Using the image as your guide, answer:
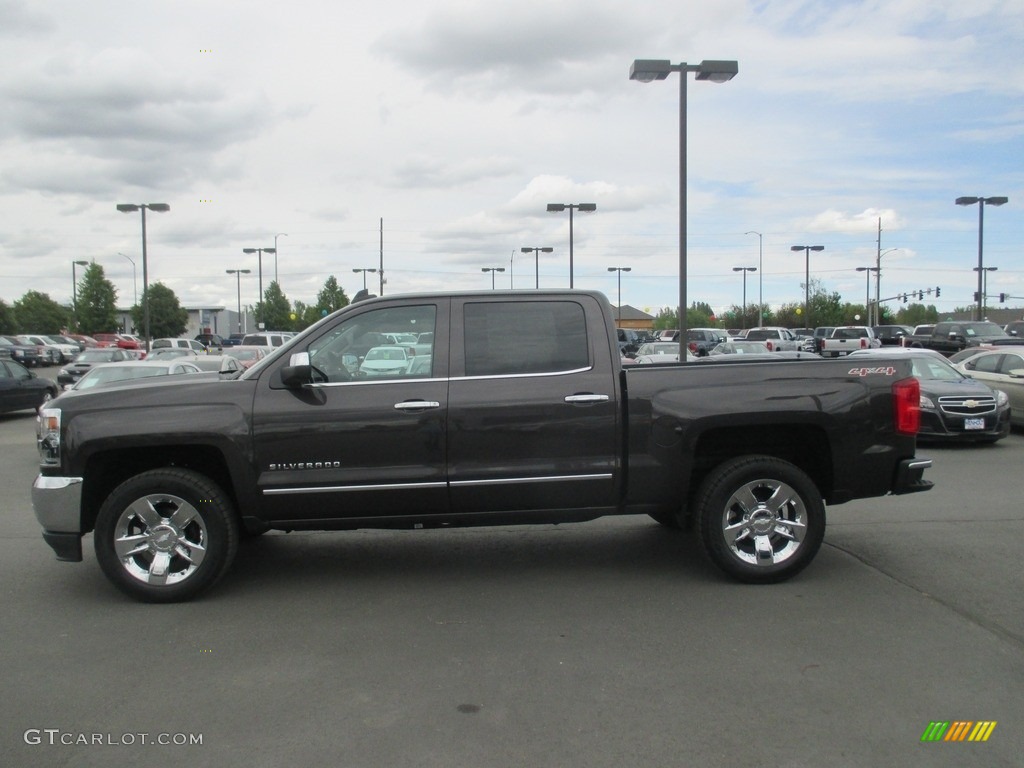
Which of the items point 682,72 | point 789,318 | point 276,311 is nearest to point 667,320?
point 789,318

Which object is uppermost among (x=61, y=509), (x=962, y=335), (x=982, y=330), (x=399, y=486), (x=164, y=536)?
(x=982, y=330)

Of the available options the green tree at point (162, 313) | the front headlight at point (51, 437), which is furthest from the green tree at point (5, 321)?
the front headlight at point (51, 437)

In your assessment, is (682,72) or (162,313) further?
(162,313)

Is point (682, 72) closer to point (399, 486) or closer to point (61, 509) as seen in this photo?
point (399, 486)

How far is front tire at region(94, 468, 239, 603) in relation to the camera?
5.65 m

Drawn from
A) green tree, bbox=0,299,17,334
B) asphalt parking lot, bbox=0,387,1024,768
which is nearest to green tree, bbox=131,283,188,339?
green tree, bbox=0,299,17,334

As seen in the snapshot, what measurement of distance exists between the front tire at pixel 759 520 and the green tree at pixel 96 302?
89.8 meters

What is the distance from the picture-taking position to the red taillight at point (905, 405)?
6074mm

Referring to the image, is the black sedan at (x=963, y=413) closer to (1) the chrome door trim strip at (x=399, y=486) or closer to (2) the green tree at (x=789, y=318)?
(1) the chrome door trim strip at (x=399, y=486)

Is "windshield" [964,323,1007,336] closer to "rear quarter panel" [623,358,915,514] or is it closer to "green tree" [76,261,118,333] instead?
"rear quarter panel" [623,358,915,514]

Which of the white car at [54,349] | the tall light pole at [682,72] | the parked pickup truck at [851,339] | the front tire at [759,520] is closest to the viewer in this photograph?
the front tire at [759,520]

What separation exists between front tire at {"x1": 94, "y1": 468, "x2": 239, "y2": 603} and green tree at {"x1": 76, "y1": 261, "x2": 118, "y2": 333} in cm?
8846

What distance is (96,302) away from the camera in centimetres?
8638

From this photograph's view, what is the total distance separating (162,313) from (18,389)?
78.3 m
